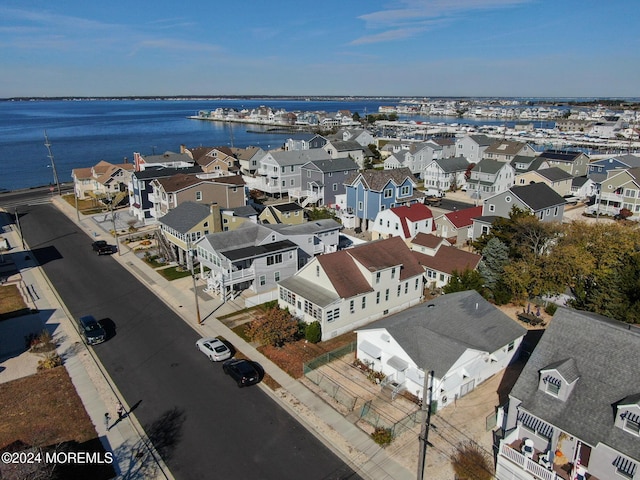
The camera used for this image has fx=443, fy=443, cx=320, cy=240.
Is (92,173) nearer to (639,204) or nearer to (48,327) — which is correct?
(48,327)

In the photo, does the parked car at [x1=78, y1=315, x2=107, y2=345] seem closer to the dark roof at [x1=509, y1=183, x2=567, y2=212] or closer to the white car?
the white car

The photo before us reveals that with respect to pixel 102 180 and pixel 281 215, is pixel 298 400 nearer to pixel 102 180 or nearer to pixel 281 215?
pixel 281 215

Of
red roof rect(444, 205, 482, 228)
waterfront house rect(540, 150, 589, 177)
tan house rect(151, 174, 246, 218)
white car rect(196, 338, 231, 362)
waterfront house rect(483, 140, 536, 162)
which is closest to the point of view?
white car rect(196, 338, 231, 362)

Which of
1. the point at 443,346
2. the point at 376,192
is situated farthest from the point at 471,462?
the point at 376,192

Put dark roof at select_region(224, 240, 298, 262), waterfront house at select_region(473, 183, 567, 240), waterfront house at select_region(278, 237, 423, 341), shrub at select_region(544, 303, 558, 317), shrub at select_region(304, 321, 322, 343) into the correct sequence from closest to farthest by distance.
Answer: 1. shrub at select_region(304, 321, 322, 343)
2. waterfront house at select_region(278, 237, 423, 341)
3. shrub at select_region(544, 303, 558, 317)
4. dark roof at select_region(224, 240, 298, 262)
5. waterfront house at select_region(473, 183, 567, 240)

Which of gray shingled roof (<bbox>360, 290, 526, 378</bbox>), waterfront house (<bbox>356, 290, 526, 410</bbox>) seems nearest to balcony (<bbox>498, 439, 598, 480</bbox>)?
waterfront house (<bbox>356, 290, 526, 410</bbox>)

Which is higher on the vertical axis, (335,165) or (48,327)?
(335,165)

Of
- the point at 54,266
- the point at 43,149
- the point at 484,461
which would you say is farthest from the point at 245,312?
the point at 43,149
